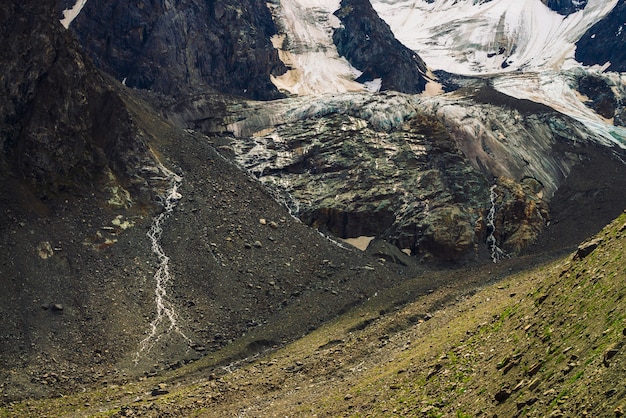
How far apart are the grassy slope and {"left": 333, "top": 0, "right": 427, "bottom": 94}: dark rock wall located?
124853 millimetres

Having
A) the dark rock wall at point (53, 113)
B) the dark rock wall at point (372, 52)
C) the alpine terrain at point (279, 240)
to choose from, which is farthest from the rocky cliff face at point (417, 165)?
the dark rock wall at point (372, 52)

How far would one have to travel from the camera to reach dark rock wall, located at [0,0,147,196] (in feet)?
252

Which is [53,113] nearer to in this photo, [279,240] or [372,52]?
[279,240]

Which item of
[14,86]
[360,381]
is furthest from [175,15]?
[360,381]

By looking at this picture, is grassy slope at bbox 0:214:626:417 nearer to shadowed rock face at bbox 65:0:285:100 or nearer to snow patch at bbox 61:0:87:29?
shadowed rock face at bbox 65:0:285:100

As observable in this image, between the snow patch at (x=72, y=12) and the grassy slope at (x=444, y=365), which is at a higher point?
the snow patch at (x=72, y=12)

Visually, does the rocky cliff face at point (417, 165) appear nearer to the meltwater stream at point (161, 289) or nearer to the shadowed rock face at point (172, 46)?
the meltwater stream at point (161, 289)

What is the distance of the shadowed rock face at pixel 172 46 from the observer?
14525cm

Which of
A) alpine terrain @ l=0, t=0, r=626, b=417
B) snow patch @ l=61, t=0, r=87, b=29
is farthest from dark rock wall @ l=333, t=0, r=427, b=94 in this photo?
snow patch @ l=61, t=0, r=87, b=29

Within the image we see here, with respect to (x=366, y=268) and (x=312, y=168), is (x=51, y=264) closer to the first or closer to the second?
(x=366, y=268)

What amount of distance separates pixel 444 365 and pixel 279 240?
167ft

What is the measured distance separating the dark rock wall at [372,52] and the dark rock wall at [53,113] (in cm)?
10707

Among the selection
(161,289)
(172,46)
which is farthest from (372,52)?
(161,289)

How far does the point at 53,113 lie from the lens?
3150 inches
